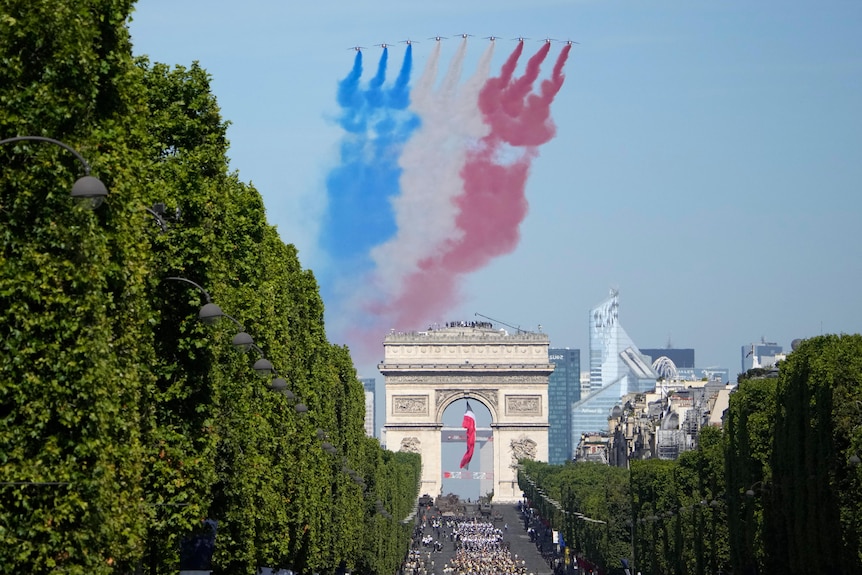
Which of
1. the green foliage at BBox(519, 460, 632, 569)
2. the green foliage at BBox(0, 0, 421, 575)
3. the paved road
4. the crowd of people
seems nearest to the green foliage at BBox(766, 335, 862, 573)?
the green foliage at BBox(0, 0, 421, 575)

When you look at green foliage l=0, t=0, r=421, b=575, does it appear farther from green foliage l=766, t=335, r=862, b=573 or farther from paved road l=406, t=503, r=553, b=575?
paved road l=406, t=503, r=553, b=575

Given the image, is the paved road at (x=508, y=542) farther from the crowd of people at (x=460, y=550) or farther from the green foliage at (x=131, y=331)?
the green foliage at (x=131, y=331)

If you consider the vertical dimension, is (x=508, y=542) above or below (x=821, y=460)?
above

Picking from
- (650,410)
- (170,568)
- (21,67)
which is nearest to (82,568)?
(21,67)

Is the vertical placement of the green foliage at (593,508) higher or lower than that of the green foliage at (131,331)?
higher

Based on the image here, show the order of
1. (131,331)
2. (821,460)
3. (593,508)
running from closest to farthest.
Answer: (131,331)
(821,460)
(593,508)

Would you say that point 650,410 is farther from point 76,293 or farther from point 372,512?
point 76,293

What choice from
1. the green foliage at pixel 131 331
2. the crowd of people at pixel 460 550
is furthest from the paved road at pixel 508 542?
the green foliage at pixel 131 331

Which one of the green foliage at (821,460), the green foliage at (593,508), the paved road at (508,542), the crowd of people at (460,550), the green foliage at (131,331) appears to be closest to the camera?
the green foliage at (131,331)

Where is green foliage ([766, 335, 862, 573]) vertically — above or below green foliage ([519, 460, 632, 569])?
below

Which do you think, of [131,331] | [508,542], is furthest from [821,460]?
[508,542]

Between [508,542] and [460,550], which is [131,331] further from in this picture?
[508,542]
